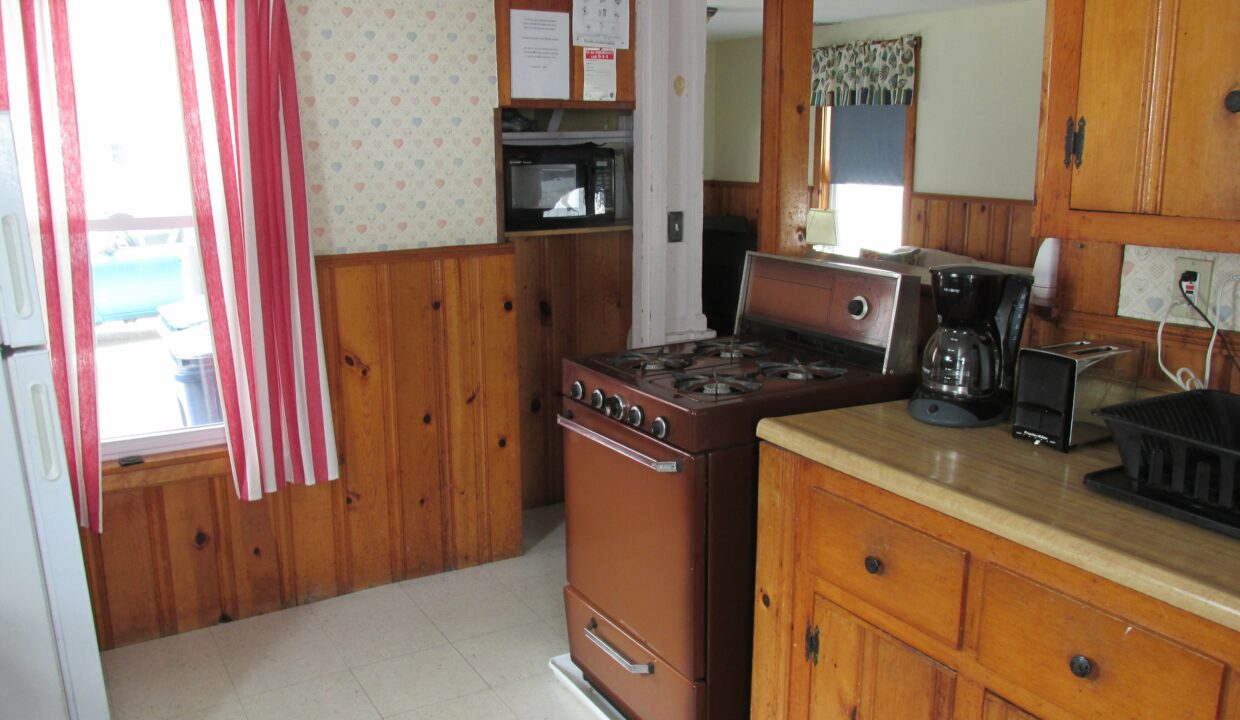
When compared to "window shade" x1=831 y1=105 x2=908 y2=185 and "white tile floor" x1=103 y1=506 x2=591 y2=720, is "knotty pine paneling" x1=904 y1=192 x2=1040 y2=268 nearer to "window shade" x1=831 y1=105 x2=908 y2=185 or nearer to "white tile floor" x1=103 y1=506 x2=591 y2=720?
"window shade" x1=831 y1=105 x2=908 y2=185

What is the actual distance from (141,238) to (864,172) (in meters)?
5.48

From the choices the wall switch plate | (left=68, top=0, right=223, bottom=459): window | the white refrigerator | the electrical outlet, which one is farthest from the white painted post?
the white refrigerator

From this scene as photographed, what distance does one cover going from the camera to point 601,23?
11.0ft

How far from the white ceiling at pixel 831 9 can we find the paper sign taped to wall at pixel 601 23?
2.14 meters

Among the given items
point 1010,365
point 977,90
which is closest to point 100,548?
point 1010,365

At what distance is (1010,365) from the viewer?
2090 millimetres

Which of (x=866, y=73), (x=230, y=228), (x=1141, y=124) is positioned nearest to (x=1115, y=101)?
(x=1141, y=124)

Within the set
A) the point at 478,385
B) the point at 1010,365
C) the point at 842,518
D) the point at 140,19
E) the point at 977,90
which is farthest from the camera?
the point at 977,90

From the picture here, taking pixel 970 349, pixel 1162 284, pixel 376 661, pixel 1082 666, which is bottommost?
pixel 376 661

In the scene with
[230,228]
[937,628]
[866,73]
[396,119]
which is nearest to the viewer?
[937,628]

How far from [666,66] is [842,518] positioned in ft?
6.54

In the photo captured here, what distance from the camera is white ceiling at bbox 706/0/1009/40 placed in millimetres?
5852

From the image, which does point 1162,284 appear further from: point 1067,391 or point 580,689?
point 580,689

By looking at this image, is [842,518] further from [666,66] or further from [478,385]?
[666,66]
